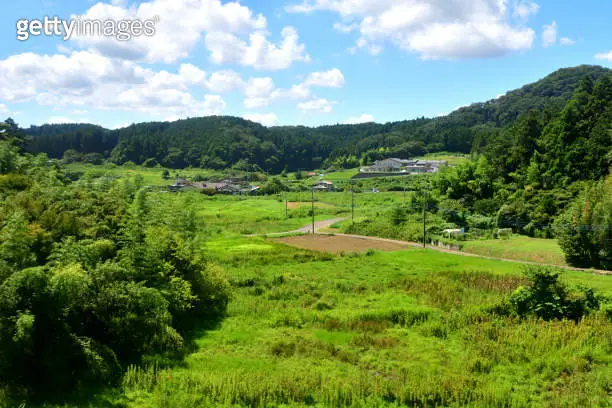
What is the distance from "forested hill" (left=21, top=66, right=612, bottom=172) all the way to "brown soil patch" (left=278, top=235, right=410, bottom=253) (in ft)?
287

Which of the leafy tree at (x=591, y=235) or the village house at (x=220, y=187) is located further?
the village house at (x=220, y=187)

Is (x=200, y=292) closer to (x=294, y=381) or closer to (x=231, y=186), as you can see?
(x=294, y=381)

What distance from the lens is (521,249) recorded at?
3625 cm

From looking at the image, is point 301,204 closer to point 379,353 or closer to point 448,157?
point 379,353

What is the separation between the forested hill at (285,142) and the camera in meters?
136

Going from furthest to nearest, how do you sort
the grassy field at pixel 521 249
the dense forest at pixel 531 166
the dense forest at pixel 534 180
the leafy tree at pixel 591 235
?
1. the dense forest at pixel 534 180
2. the grassy field at pixel 521 249
3. the dense forest at pixel 531 166
4. the leafy tree at pixel 591 235

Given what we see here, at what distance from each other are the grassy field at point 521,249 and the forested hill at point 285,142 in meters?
86.9

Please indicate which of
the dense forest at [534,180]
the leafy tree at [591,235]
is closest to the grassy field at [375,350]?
the leafy tree at [591,235]

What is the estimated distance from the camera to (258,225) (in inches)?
2248

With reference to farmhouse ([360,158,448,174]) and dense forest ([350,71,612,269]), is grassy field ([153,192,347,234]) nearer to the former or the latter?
dense forest ([350,71,612,269])

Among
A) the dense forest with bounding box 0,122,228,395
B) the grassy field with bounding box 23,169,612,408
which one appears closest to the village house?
the grassy field with bounding box 23,169,612,408

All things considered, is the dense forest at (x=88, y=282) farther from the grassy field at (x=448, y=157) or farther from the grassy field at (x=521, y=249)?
the grassy field at (x=448, y=157)

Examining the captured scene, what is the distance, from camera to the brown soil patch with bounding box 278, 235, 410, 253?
136 feet

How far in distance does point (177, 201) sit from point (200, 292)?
6191 millimetres
